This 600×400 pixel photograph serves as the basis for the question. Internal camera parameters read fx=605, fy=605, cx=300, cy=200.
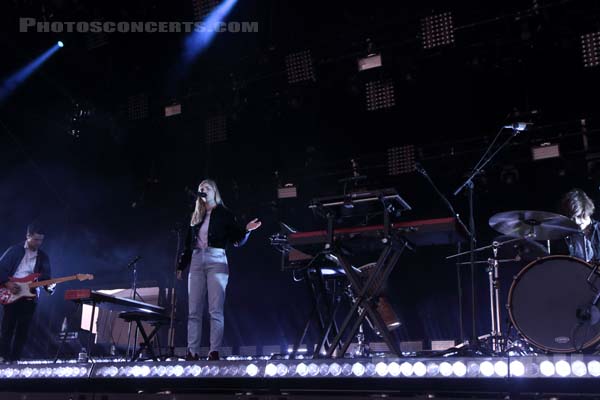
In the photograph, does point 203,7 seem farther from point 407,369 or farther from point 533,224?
point 407,369

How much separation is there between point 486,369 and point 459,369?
6.0 inches

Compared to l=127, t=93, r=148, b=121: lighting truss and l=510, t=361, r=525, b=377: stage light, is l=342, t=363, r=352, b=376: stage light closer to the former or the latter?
l=510, t=361, r=525, b=377: stage light

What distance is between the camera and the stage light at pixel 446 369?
3.53m

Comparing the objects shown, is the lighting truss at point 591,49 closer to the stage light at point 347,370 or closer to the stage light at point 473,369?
the stage light at point 473,369

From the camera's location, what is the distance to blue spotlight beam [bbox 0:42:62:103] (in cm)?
927

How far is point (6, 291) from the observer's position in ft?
23.5

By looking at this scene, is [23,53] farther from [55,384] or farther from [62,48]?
[55,384]

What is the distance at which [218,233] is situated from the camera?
5961 millimetres

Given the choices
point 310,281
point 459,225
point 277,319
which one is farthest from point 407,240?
point 277,319

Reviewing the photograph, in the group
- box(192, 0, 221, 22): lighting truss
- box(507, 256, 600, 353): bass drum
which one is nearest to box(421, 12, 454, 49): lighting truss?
box(192, 0, 221, 22): lighting truss

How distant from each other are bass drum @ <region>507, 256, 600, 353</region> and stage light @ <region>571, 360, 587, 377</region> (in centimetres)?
150

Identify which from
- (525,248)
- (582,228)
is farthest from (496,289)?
(582,228)

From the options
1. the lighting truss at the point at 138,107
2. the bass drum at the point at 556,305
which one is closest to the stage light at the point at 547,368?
the bass drum at the point at 556,305

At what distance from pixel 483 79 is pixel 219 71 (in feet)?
13.0
